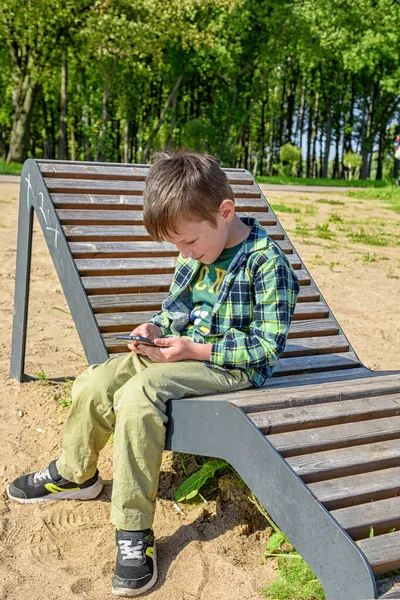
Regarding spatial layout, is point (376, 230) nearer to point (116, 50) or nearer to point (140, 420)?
point (140, 420)

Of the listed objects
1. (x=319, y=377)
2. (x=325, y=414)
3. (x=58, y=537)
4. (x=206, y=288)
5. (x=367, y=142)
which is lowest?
(x=58, y=537)

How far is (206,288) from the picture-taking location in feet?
9.64

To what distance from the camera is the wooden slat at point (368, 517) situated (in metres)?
2.07

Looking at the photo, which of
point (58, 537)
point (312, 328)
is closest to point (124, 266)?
point (312, 328)

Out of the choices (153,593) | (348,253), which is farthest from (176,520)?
(348,253)

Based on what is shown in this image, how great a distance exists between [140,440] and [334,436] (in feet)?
2.33

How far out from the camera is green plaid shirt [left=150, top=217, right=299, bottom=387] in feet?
8.80

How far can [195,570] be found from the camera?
8.59 ft

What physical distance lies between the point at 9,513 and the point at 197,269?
1.33 metres

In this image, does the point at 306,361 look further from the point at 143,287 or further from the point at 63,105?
the point at 63,105

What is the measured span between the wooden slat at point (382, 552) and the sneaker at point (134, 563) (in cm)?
88

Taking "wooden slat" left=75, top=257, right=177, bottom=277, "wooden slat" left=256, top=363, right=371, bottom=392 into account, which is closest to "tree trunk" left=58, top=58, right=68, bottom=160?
"wooden slat" left=75, top=257, right=177, bottom=277

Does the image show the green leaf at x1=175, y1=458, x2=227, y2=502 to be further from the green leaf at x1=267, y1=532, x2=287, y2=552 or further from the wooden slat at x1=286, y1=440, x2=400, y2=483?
the wooden slat at x1=286, y1=440, x2=400, y2=483

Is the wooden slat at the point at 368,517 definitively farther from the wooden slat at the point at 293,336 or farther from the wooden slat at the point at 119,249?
the wooden slat at the point at 119,249
